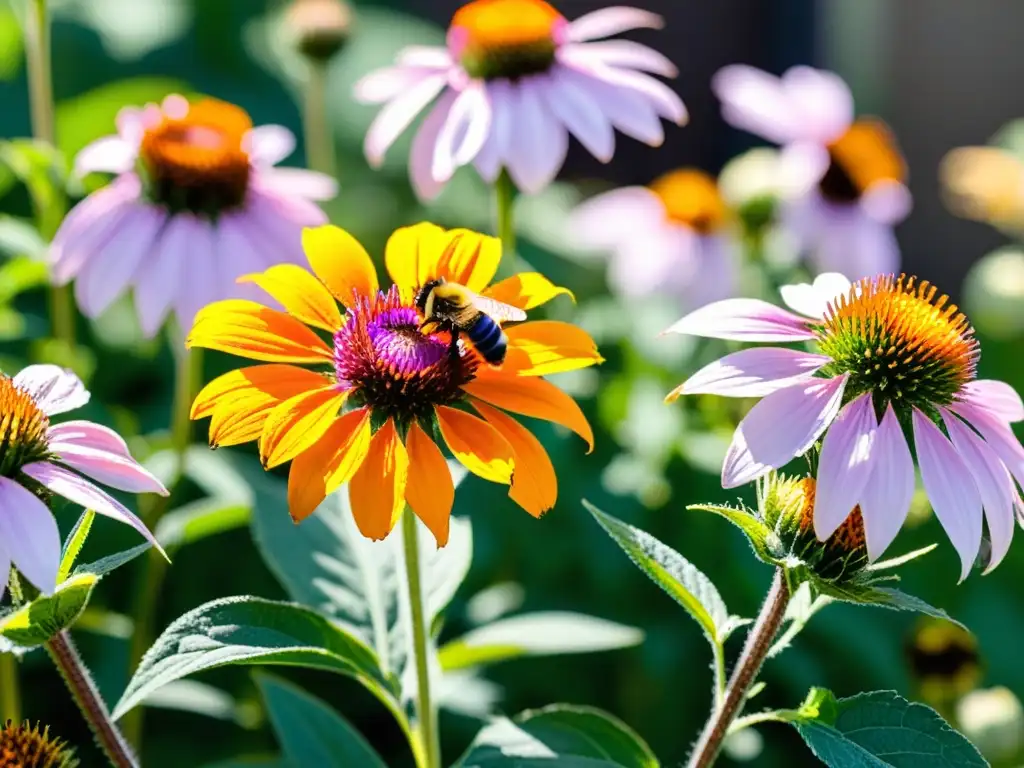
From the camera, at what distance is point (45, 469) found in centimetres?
61

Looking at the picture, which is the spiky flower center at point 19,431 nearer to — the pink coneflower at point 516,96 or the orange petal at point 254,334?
the orange petal at point 254,334

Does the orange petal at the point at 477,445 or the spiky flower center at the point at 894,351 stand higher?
the spiky flower center at the point at 894,351

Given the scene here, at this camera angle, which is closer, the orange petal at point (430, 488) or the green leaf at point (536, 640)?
the orange petal at point (430, 488)

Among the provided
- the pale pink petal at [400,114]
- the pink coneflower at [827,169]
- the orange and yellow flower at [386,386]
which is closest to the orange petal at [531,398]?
the orange and yellow flower at [386,386]

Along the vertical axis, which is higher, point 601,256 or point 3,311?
point 3,311

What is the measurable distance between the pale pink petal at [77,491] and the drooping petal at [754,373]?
26 cm

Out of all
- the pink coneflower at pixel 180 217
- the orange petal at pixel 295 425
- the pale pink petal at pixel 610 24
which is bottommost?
the pink coneflower at pixel 180 217

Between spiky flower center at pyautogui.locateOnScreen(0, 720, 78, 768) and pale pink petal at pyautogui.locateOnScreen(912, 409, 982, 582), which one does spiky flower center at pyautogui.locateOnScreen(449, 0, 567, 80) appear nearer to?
pale pink petal at pyautogui.locateOnScreen(912, 409, 982, 582)

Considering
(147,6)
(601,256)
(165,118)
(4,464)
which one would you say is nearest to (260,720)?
(165,118)

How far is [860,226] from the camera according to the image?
1451mm

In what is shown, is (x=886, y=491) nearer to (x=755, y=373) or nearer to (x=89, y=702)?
(x=755, y=373)

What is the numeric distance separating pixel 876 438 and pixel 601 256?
138 centimetres

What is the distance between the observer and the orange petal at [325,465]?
62 cm

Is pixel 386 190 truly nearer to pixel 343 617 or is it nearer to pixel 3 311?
pixel 3 311
